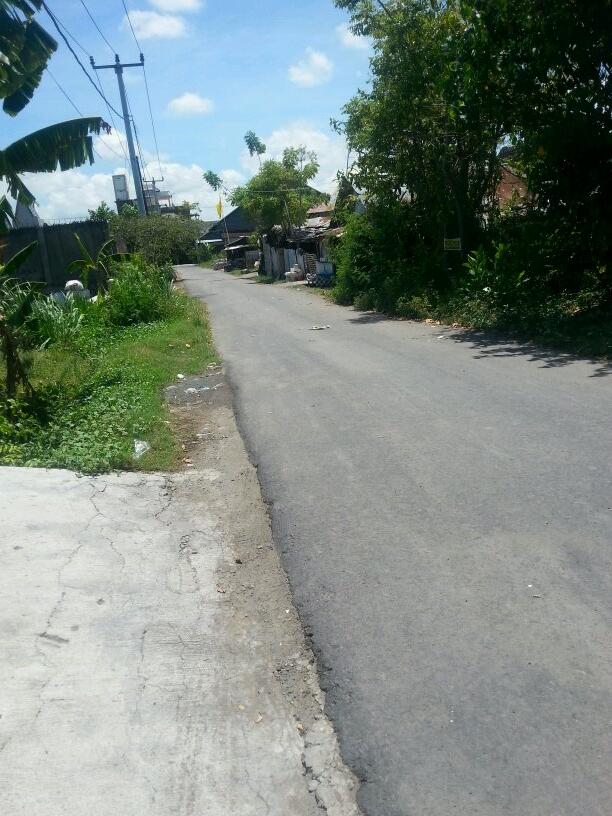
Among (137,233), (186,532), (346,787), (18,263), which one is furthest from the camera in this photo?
(137,233)

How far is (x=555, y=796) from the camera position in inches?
113

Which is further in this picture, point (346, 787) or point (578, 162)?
point (578, 162)

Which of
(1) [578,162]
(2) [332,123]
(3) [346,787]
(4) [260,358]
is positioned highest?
(2) [332,123]

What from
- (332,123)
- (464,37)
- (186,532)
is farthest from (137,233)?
(186,532)

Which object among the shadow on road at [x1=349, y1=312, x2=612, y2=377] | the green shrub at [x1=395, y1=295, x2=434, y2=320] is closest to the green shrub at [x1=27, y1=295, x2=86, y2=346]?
the shadow on road at [x1=349, y1=312, x2=612, y2=377]

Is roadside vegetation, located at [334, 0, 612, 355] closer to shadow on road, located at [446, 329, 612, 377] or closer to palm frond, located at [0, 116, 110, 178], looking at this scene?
shadow on road, located at [446, 329, 612, 377]

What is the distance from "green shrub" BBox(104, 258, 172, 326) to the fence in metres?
1.27

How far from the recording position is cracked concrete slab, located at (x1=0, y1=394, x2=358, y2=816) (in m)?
3.17

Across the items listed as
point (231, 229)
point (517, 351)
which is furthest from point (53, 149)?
point (231, 229)

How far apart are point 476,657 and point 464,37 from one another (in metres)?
14.8

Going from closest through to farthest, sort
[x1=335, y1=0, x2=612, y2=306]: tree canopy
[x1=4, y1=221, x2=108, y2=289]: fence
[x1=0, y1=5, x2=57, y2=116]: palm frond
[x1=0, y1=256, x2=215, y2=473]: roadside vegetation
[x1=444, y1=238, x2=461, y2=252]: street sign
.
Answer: [x1=0, y1=256, x2=215, y2=473]: roadside vegetation → [x1=0, y1=5, x2=57, y2=116]: palm frond → [x1=335, y1=0, x2=612, y2=306]: tree canopy → [x1=444, y1=238, x2=461, y2=252]: street sign → [x1=4, y1=221, x2=108, y2=289]: fence

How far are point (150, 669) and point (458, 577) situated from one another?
1883 millimetres

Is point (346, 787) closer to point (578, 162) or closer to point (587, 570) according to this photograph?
point (587, 570)

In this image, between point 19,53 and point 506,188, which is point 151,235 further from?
point 19,53
